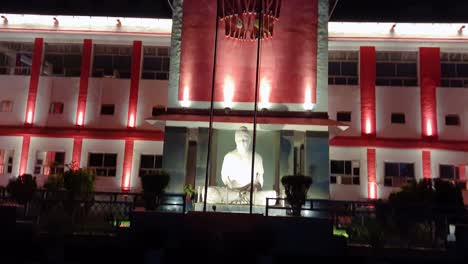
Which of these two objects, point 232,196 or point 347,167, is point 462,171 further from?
point 232,196

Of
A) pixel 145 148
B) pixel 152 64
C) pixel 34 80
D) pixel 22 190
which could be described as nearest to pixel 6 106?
pixel 34 80

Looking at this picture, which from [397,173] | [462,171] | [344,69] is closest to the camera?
[462,171]

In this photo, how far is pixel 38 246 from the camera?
11.3 meters

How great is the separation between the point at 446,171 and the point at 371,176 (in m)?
4.49

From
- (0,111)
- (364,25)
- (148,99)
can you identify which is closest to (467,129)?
(364,25)

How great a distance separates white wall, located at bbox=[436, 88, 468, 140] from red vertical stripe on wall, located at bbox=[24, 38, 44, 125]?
83.6 feet

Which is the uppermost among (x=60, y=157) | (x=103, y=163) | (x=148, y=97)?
(x=148, y=97)

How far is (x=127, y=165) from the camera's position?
26688 mm

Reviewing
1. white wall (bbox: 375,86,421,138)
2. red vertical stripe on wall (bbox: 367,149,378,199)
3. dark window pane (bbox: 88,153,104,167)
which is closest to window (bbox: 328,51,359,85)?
white wall (bbox: 375,86,421,138)

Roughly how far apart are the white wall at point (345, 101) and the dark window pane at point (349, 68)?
3.72ft

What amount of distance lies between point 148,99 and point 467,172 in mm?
20080

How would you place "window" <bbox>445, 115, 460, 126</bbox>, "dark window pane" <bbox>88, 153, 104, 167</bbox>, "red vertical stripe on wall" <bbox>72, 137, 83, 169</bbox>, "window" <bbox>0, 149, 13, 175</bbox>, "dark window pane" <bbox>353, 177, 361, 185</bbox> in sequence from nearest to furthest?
1. "dark window pane" <bbox>353, 177, 361, 185</bbox>
2. "window" <bbox>445, 115, 460, 126</bbox>
3. "window" <bbox>0, 149, 13, 175</bbox>
4. "red vertical stripe on wall" <bbox>72, 137, 83, 169</bbox>
5. "dark window pane" <bbox>88, 153, 104, 167</bbox>

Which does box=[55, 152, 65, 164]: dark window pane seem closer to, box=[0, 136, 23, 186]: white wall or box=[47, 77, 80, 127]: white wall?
box=[47, 77, 80, 127]: white wall

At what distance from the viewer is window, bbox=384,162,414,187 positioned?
84.2ft
